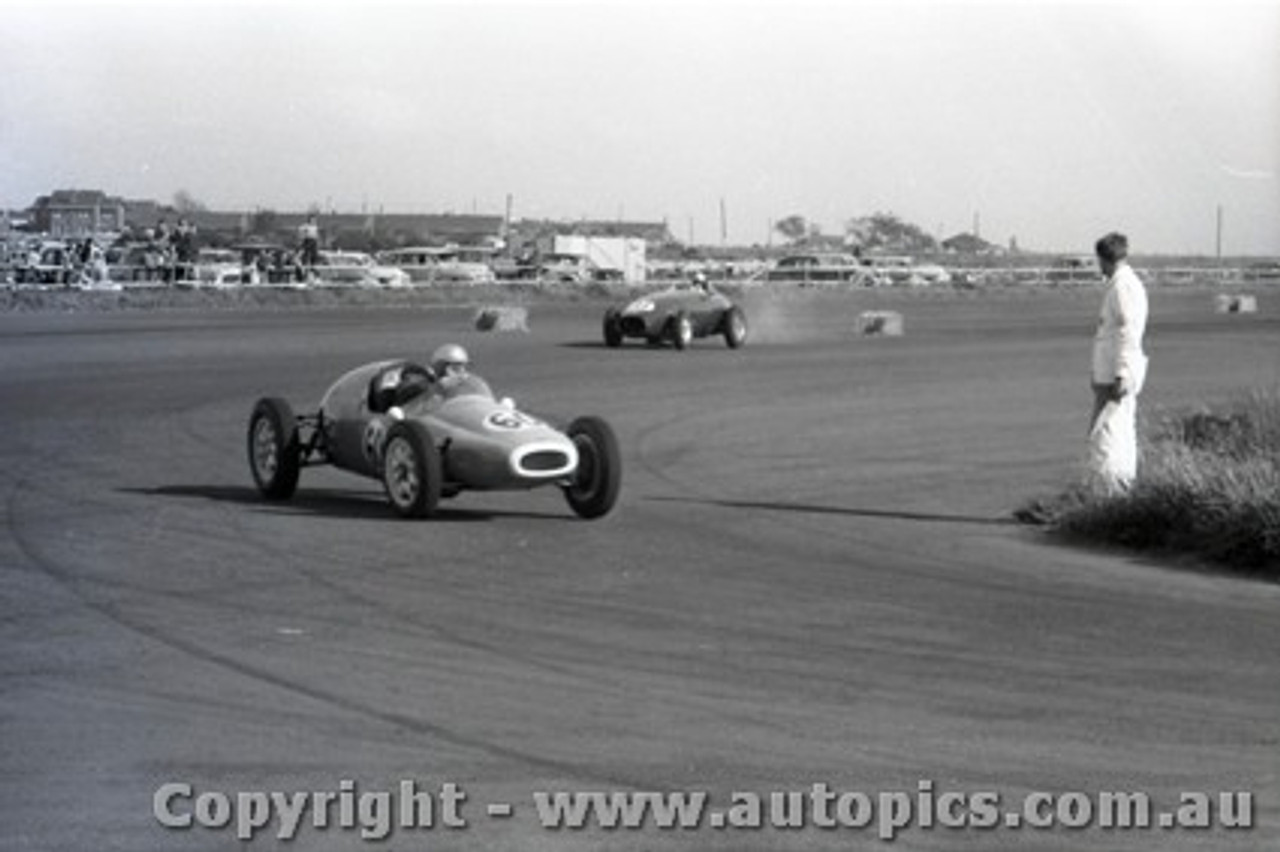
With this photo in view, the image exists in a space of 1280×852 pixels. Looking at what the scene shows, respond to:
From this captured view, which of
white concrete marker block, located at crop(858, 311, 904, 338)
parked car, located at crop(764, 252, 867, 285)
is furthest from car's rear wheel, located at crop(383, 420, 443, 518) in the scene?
parked car, located at crop(764, 252, 867, 285)

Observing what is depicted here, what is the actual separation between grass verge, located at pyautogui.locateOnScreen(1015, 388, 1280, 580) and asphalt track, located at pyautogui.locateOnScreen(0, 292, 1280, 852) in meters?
0.38

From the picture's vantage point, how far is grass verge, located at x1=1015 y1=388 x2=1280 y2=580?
44.4ft

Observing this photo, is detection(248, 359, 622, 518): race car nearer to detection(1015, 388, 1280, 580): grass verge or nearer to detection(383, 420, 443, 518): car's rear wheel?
detection(383, 420, 443, 518): car's rear wheel

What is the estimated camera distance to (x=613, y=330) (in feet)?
125

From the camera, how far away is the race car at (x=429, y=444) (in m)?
14.9

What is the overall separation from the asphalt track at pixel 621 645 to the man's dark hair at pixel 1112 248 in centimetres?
197

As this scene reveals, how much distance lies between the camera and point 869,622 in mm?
11133

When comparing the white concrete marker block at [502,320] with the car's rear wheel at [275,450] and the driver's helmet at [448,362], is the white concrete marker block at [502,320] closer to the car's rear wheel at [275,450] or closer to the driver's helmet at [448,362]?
the car's rear wheel at [275,450]

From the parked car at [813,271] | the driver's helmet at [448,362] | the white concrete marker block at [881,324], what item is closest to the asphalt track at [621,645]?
the driver's helmet at [448,362]

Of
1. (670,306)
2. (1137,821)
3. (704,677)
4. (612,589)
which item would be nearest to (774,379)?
(670,306)

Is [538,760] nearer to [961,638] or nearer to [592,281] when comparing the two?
[961,638]

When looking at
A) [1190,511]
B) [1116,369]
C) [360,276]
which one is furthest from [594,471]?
[360,276]
